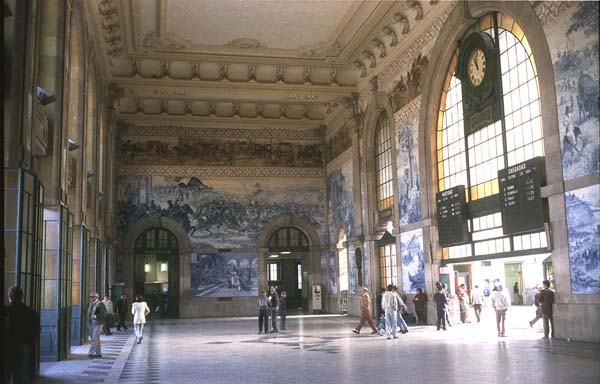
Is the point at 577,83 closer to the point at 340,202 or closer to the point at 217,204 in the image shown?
the point at 340,202

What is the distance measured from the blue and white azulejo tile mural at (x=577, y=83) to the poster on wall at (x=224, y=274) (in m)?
18.7

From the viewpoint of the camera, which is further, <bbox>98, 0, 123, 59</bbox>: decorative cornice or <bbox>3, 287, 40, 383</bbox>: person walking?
<bbox>98, 0, 123, 59</bbox>: decorative cornice

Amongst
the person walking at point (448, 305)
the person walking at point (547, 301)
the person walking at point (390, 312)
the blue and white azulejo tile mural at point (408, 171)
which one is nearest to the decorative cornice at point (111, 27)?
the blue and white azulejo tile mural at point (408, 171)

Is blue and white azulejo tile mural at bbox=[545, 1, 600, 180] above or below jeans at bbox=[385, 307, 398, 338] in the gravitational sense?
above

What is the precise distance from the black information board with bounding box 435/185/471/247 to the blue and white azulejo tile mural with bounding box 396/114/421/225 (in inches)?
57.8

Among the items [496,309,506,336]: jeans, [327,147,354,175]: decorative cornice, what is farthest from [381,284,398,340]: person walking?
[327,147,354,175]: decorative cornice

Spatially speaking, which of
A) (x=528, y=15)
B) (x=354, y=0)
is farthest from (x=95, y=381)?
(x=354, y=0)

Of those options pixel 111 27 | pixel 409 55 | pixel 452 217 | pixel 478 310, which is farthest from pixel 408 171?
pixel 111 27

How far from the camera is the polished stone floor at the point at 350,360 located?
922cm

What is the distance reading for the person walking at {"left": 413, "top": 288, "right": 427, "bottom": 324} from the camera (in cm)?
1970

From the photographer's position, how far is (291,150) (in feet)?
103

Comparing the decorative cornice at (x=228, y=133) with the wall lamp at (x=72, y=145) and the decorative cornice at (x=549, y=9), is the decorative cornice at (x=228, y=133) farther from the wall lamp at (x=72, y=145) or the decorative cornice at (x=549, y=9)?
the decorative cornice at (x=549, y=9)

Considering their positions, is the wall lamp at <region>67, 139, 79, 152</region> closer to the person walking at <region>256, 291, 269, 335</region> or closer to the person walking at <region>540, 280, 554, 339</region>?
the person walking at <region>256, 291, 269, 335</region>

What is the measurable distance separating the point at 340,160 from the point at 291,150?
10.3 feet
